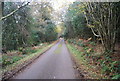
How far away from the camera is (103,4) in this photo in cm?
777

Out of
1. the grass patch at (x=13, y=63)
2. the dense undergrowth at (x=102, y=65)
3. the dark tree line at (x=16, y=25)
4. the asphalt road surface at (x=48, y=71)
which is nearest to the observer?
the dense undergrowth at (x=102, y=65)

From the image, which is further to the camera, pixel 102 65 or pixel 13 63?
pixel 13 63

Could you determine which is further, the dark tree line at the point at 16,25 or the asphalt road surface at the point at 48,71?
the dark tree line at the point at 16,25

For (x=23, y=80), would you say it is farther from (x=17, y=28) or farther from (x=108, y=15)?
(x=17, y=28)

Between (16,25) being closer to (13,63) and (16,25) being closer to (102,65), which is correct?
(13,63)

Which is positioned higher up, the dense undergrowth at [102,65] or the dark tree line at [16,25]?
the dark tree line at [16,25]

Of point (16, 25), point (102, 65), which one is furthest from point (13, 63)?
point (102, 65)

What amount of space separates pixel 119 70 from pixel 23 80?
5.14m

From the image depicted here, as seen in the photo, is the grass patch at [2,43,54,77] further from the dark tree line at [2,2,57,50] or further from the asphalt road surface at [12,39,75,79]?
the dark tree line at [2,2,57,50]

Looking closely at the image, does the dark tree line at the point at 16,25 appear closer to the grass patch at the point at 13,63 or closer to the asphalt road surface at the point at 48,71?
the grass patch at the point at 13,63

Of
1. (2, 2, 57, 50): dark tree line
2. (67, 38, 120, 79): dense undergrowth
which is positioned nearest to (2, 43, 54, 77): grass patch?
(2, 2, 57, 50): dark tree line

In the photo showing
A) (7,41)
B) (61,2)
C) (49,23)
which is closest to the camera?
(61,2)

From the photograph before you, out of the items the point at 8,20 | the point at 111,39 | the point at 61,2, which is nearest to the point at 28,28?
the point at 8,20

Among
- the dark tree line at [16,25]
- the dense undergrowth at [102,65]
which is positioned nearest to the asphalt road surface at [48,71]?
the dense undergrowth at [102,65]
